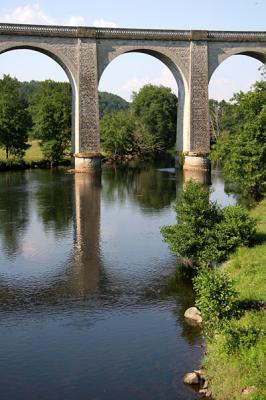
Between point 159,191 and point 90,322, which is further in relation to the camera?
point 159,191

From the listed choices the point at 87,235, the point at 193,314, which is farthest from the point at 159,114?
the point at 193,314

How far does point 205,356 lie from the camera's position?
41.3 ft

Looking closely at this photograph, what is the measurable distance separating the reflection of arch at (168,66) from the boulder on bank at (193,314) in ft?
126

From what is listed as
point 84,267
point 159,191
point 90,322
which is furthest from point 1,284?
→ point 159,191

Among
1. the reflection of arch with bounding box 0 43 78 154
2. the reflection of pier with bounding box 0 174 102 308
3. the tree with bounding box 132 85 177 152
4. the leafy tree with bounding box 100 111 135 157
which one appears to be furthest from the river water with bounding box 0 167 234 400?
the tree with bounding box 132 85 177 152

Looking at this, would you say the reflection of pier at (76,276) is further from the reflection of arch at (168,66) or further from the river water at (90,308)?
the reflection of arch at (168,66)

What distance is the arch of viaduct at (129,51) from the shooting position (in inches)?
1881

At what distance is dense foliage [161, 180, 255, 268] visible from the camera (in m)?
18.6

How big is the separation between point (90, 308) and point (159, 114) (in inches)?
2747

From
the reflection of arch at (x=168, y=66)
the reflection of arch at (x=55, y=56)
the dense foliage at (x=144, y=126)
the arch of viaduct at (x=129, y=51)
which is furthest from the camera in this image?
the dense foliage at (x=144, y=126)

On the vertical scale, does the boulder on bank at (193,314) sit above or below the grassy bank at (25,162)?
below

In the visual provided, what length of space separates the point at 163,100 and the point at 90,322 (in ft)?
242

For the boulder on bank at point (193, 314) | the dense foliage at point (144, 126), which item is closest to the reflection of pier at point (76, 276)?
the boulder on bank at point (193, 314)

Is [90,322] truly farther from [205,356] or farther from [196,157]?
[196,157]
